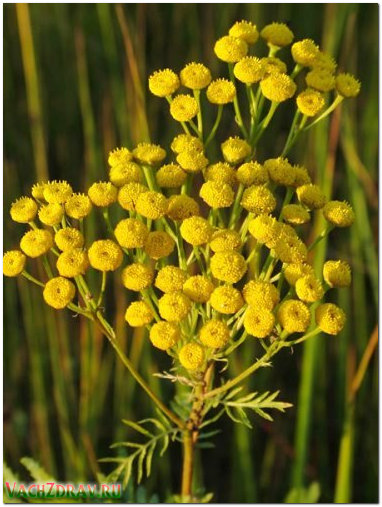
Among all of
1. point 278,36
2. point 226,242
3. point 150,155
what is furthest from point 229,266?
point 278,36

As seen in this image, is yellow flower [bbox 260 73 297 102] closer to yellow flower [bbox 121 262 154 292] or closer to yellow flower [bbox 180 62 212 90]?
yellow flower [bbox 180 62 212 90]

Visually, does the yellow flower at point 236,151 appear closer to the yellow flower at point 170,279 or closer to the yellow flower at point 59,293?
the yellow flower at point 170,279

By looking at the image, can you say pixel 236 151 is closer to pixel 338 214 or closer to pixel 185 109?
pixel 185 109

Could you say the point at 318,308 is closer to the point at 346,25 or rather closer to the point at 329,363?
the point at 329,363

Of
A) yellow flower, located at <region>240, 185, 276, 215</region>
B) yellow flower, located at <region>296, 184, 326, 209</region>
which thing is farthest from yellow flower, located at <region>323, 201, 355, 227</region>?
yellow flower, located at <region>240, 185, 276, 215</region>

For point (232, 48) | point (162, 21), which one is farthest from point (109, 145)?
point (232, 48)

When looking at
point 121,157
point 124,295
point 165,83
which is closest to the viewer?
point 121,157
